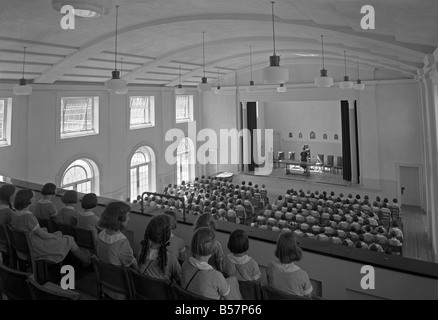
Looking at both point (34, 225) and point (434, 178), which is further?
point (434, 178)

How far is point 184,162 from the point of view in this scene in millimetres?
22016

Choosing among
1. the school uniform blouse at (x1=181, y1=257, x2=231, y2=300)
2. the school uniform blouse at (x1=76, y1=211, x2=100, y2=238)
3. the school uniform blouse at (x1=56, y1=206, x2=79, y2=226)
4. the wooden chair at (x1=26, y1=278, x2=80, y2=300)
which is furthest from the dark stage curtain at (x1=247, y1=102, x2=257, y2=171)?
the wooden chair at (x1=26, y1=278, x2=80, y2=300)

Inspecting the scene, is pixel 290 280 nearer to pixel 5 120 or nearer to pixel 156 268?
pixel 156 268

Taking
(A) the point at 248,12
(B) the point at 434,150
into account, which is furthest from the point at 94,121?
(B) the point at 434,150

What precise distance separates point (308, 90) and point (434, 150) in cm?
1122

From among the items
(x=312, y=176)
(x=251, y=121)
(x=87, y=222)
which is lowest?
(x=87, y=222)

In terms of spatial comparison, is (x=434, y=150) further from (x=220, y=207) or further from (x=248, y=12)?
(x=220, y=207)

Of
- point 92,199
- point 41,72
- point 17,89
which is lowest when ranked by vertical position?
point 92,199

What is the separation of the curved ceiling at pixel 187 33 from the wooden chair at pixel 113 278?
3877 millimetres

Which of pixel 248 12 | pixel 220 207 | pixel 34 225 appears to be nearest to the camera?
pixel 34 225

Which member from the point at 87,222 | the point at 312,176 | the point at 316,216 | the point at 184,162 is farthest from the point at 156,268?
the point at 312,176

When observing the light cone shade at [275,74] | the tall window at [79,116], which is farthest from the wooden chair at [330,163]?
the light cone shade at [275,74]

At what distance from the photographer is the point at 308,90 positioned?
66.1ft

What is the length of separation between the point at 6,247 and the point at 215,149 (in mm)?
19470
